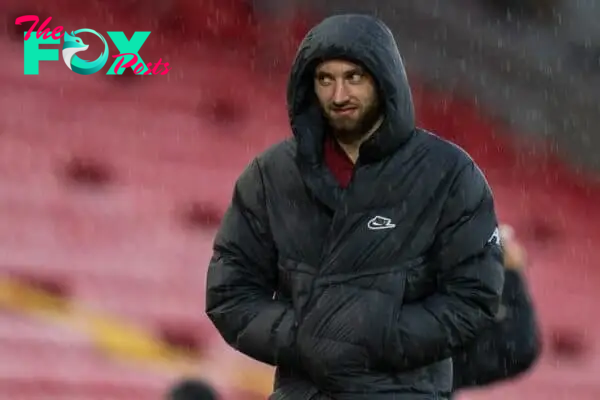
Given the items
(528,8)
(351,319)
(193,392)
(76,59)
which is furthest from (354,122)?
(528,8)

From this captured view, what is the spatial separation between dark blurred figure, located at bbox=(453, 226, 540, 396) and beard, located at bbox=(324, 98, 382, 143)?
586 mm

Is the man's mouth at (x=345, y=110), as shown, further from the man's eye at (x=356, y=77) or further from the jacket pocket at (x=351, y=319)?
the jacket pocket at (x=351, y=319)

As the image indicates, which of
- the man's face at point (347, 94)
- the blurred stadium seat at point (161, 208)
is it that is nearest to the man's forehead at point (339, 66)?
the man's face at point (347, 94)

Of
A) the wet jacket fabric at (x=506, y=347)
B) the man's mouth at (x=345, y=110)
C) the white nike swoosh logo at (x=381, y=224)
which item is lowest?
the wet jacket fabric at (x=506, y=347)

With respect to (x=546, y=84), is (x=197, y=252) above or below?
below

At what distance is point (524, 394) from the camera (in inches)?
174

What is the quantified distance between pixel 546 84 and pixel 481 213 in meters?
3.14

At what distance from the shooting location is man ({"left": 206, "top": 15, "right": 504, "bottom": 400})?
1861mm

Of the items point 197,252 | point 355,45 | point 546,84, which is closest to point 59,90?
point 197,252

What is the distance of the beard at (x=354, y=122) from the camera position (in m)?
1.92

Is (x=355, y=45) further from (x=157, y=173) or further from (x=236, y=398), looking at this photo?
(x=157, y=173)

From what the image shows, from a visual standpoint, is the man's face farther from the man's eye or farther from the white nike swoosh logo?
the white nike swoosh logo

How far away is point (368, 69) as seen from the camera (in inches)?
74.5

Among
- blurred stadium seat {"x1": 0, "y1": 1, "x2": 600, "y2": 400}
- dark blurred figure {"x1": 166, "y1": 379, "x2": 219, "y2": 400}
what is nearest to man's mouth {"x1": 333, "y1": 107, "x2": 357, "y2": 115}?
dark blurred figure {"x1": 166, "y1": 379, "x2": 219, "y2": 400}
